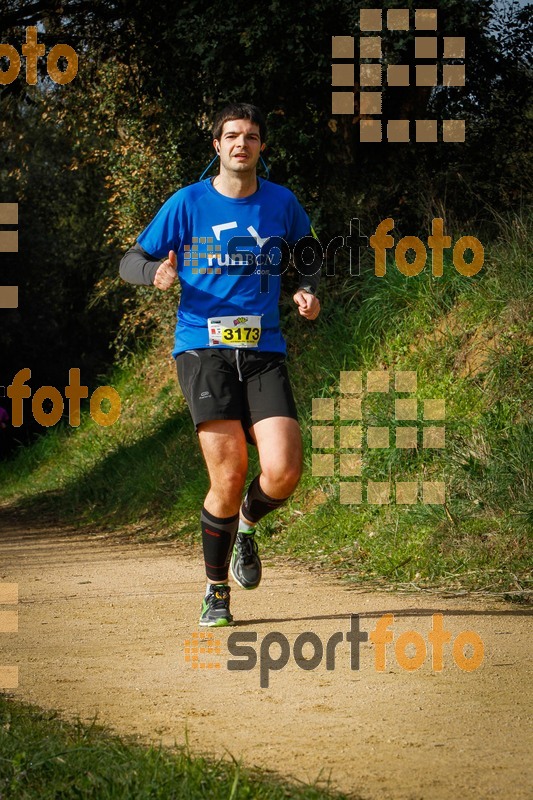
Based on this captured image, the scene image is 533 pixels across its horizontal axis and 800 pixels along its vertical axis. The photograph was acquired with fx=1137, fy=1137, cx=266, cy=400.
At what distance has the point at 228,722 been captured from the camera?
389 centimetres

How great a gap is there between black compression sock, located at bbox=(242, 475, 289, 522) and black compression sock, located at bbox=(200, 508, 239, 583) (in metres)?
0.19

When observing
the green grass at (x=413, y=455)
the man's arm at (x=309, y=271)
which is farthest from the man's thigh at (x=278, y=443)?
the green grass at (x=413, y=455)

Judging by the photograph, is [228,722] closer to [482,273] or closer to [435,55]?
[482,273]

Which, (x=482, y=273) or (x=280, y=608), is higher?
(x=482, y=273)

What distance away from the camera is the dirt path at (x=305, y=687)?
11.1ft

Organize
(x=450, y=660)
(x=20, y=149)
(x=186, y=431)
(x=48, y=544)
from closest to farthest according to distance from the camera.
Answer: (x=450, y=660) < (x=48, y=544) < (x=186, y=431) < (x=20, y=149)

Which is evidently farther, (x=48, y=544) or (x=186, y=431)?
(x=186, y=431)

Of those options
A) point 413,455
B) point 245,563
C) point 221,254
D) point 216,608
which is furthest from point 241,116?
point 413,455

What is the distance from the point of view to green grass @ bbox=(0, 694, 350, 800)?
3.02 meters

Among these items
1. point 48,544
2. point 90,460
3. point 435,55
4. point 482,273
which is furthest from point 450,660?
point 90,460

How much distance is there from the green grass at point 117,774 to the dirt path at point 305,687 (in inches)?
7.1

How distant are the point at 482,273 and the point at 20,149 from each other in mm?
8691

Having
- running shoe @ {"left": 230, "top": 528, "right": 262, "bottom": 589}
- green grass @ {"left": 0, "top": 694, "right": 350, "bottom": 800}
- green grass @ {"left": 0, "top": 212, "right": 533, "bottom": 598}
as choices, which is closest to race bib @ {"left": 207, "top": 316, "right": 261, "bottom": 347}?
running shoe @ {"left": 230, "top": 528, "right": 262, "bottom": 589}

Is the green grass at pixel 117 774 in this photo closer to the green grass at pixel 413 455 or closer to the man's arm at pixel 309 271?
the man's arm at pixel 309 271
